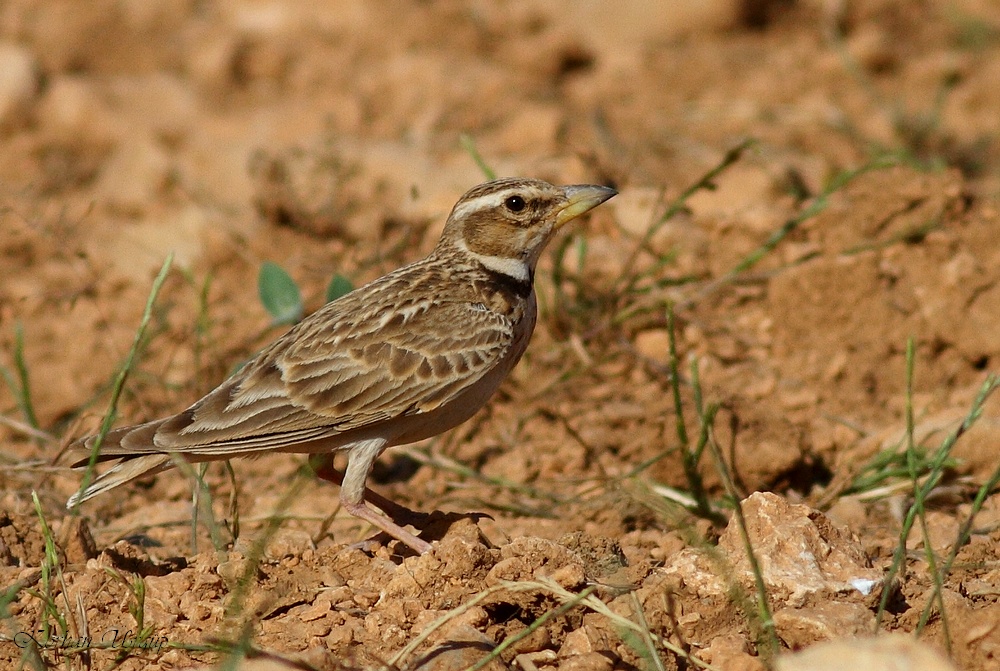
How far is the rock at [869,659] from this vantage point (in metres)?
3.17

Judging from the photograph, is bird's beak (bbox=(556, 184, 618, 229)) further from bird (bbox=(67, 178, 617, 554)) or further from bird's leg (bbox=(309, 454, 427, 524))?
→ bird's leg (bbox=(309, 454, 427, 524))

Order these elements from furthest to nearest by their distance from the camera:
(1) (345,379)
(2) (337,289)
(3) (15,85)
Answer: (3) (15,85), (2) (337,289), (1) (345,379)

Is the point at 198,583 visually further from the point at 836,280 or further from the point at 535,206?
the point at 836,280

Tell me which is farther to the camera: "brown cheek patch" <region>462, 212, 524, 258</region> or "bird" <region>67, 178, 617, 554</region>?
"brown cheek patch" <region>462, 212, 524, 258</region>

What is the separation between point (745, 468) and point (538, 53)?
6119 millimetres

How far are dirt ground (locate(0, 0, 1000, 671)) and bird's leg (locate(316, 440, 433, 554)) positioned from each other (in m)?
A: 0.17

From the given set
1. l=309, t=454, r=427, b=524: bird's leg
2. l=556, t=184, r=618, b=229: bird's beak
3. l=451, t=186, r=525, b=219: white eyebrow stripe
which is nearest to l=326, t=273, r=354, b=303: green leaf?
l=451, t=186, r=525, b=219: white eyebrow stripe

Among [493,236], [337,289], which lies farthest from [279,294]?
[493,236]

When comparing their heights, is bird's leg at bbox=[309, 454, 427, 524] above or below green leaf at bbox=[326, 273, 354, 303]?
below

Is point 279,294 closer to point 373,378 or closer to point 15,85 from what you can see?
point 373,378

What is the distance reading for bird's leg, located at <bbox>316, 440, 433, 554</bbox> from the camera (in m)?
4.96

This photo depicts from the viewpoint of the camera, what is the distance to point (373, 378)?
542 cm

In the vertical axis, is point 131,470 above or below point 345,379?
below

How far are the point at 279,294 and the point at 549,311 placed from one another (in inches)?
62.3
